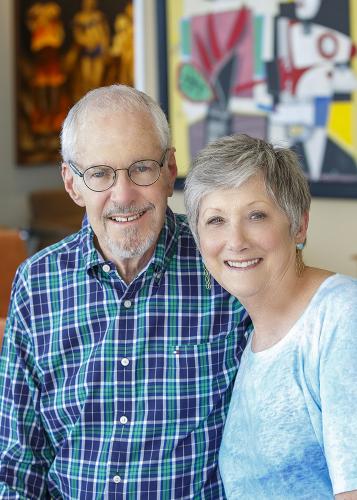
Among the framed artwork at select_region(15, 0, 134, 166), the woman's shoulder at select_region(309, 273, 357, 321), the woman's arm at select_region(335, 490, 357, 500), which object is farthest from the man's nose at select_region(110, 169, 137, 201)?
the framed artwork at select_region(15, 0, 134, 166)

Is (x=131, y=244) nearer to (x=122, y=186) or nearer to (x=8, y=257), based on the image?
(x=122, y=186)

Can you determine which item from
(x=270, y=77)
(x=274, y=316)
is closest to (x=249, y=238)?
(x=274, y=316)

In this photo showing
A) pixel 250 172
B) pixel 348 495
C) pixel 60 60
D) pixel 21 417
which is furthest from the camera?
pixel 60 60

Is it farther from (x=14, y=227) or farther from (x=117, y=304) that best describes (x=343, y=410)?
(x=14, y=227)

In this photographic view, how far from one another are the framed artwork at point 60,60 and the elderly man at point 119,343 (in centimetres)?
582

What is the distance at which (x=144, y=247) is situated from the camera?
1.72 meters

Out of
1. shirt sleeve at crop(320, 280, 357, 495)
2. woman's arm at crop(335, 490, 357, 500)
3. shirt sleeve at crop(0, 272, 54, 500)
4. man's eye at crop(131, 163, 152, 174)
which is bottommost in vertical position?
shirt sleeve at crop(0, 272, 54, 500)

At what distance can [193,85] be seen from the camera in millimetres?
3291

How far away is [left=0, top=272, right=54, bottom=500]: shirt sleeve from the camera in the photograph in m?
1.78

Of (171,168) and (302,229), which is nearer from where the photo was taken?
(302,229)

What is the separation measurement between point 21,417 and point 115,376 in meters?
0.24

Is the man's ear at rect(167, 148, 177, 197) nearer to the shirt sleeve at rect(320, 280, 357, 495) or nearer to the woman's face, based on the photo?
the woman's face

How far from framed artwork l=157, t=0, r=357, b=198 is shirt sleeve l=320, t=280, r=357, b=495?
1647mm

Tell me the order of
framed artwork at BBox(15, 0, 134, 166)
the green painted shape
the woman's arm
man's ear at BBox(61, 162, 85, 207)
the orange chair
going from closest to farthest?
the woman's arm
man's ear at BBox(61, 162, 85, 207)
the orange chair
the green painted shape
framed artwork at BBox(15, 0, 134, 166)
